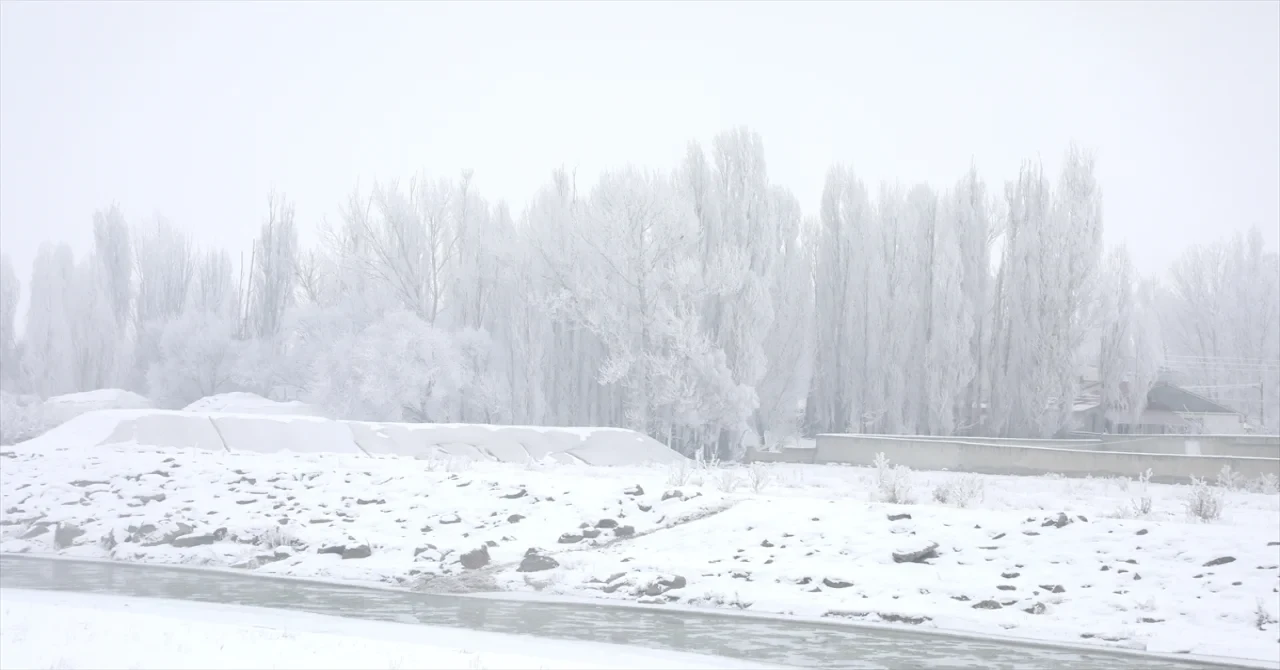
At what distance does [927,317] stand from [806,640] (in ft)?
90.7

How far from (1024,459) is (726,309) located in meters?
12.6

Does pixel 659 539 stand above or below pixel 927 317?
below

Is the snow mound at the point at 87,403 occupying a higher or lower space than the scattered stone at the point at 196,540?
higher

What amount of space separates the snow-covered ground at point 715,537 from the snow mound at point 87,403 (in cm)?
2635

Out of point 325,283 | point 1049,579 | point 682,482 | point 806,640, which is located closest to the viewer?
point 806,640

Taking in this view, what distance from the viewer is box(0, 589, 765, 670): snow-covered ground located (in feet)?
23.9

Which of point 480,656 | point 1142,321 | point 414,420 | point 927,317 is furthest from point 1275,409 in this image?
point 480,656

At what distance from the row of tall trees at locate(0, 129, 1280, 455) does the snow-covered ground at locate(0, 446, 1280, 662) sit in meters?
13.1

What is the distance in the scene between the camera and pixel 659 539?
44.3ft

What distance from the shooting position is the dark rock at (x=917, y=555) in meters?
11.7

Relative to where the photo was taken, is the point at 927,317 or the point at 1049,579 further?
the point at 927,317

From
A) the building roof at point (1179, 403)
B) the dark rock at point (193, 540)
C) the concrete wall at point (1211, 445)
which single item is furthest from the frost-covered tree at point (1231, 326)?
the dark rock at point (193, 540)

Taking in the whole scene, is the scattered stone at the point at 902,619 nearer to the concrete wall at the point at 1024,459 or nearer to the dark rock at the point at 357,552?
the dark rock at the point at 357,552

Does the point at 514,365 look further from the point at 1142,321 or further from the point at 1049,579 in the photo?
the point at 1049,579
